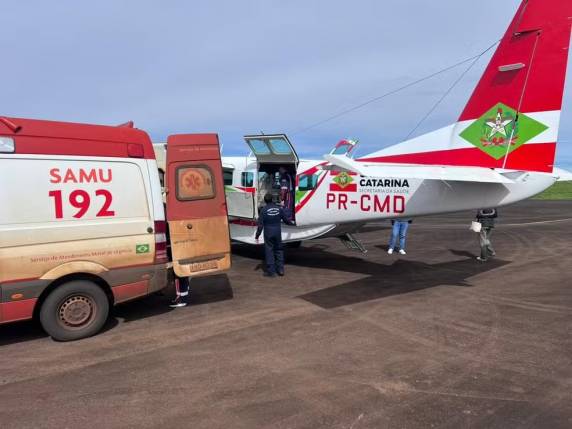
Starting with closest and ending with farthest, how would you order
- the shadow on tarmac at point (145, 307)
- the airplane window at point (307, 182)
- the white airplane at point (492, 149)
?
the shadow on tarmac at point (145, 307), the white airplane at point (492, 149), the airplane window at point (307, 182)

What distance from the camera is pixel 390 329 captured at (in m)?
5.47

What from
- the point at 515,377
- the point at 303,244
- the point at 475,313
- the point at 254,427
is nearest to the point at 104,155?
the point at 254,427

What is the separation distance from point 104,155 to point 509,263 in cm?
946

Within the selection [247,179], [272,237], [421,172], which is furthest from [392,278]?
[247,179]

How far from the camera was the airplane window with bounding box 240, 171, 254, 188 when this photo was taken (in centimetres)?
1101

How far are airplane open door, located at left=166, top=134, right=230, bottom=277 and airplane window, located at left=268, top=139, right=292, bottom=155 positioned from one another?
339 centimetres

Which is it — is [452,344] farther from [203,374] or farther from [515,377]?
[203,374]

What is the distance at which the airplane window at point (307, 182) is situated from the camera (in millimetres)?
9492

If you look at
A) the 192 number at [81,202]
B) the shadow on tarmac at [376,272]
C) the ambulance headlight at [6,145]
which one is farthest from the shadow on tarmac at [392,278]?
the ambulance headlight at [6,145]

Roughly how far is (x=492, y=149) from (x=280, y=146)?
4699 millimetres

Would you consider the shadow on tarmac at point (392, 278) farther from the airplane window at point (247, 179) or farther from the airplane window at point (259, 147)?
the airplane window at point (259, 147)

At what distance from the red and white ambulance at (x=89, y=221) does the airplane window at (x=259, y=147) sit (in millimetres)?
3842

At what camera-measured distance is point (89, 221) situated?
517 centimetres

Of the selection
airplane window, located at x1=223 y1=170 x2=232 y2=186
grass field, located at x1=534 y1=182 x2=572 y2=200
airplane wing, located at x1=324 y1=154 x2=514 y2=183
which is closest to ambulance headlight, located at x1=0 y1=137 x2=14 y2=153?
airplane wing, located at x1=324 y1=154 x2=514 y2=183
